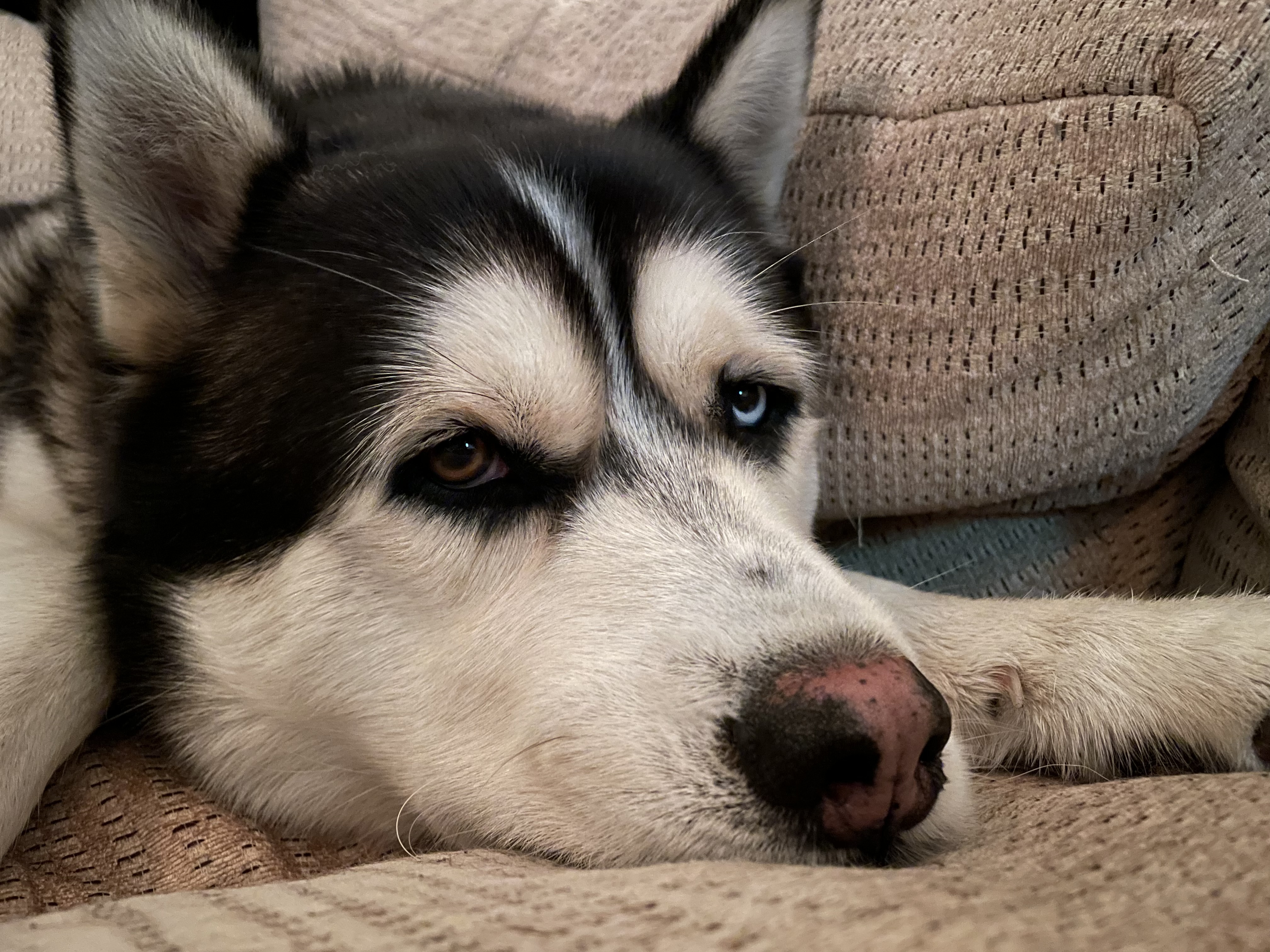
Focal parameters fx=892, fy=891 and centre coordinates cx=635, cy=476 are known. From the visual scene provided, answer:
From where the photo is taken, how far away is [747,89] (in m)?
2.09

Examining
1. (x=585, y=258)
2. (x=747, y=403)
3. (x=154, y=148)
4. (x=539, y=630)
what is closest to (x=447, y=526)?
(x=539, y=630)

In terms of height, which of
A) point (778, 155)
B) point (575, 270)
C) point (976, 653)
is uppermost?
point (778, 155)

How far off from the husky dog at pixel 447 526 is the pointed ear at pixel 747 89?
0.37 m

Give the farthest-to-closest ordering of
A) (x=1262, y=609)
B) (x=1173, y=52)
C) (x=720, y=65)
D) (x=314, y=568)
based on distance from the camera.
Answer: (x=720, y=65), (x=1173, y=52), (x=1262, y=609), (x=314, y=568)

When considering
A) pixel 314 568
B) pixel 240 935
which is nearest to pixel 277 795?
pixel 314 568

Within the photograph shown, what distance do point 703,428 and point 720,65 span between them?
0.94m

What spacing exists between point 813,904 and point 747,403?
3.74 feet

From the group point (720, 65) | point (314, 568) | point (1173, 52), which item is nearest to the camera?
point (314, 568)

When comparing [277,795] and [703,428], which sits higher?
[703,428]

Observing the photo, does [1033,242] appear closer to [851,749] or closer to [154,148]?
[851,749]

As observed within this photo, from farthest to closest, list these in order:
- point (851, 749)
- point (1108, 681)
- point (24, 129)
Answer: point (24, 129), point (1108, 681), point (851, 749)

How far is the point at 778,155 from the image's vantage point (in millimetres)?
2219

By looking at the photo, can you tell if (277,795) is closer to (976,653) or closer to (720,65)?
(976,653)

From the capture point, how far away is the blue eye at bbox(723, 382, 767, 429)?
175 cm
